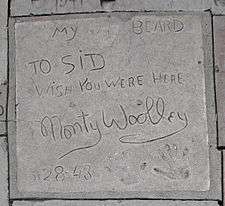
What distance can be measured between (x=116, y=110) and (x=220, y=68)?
2.24 ft

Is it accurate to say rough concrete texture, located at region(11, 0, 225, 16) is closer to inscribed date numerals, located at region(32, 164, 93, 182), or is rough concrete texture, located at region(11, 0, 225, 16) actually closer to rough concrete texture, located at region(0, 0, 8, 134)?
rough concrete texture, located at region(0, 0, 8, 134)

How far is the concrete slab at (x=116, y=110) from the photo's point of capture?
3.25m

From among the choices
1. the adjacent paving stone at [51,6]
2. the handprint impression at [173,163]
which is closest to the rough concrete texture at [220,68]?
the handprint impression at [173,163]

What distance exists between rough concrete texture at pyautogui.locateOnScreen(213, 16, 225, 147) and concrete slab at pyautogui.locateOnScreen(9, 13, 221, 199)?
44 millimetres

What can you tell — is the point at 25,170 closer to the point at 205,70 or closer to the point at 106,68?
the point at 106,68

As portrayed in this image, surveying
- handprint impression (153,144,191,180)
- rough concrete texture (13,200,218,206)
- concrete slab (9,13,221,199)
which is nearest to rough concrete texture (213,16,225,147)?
concrete slab (9,13,221,199)

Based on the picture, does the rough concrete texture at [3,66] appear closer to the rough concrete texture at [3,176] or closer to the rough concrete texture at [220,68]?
the rough concrete texture at [3,176]

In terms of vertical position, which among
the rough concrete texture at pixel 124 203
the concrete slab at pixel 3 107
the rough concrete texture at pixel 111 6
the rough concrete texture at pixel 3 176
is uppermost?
the rough concrete texture at pixel 111 6

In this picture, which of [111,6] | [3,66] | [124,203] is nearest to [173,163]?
[124,203]

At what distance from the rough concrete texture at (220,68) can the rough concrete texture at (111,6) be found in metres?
0.09

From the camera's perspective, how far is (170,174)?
3.25 metres

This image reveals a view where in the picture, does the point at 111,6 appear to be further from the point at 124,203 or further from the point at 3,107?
the point at 124,203

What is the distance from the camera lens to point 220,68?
10.8 ft

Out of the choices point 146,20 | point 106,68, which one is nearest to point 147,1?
point 146,20
